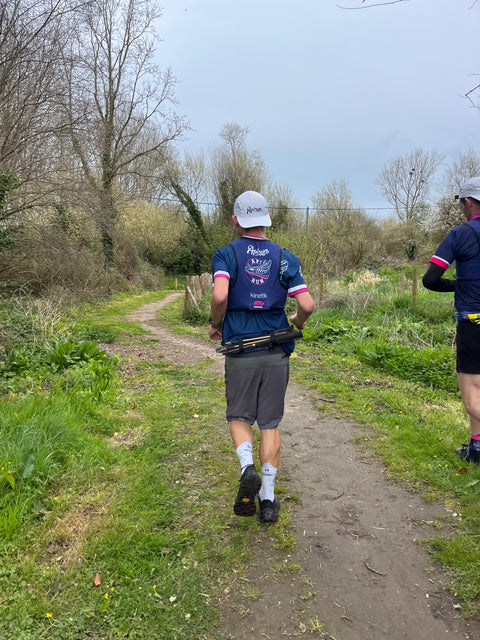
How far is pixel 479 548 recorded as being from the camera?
8.18 ft

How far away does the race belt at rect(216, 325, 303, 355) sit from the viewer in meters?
2.65

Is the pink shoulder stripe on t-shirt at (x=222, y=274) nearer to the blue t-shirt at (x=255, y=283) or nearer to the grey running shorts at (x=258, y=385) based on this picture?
the blue t-shirt at (x=255, y=283)

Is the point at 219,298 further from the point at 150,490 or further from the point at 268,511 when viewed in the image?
the point at 150,490

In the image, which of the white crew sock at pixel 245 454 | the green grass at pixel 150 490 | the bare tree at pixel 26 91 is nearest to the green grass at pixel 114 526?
the green grass at pixel 150 490

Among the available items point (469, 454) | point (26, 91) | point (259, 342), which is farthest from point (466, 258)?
point (26, 91)

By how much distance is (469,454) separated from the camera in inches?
137

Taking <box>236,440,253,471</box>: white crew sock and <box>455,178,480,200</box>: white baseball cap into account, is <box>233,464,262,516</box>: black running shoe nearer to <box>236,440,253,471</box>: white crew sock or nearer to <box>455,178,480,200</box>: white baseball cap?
<box>236,440,253,471</box>: white crew sock

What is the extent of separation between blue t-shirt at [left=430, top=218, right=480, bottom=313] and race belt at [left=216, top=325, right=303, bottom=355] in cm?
142

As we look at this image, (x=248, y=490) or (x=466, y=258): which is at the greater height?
(x=466, y=258)

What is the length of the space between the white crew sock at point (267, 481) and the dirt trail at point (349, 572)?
8.8 inches

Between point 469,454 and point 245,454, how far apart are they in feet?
6.75

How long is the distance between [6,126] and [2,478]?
9229 millimetres

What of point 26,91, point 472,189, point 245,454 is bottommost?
point 245,454

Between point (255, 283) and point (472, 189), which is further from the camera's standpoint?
point (472, 189)
